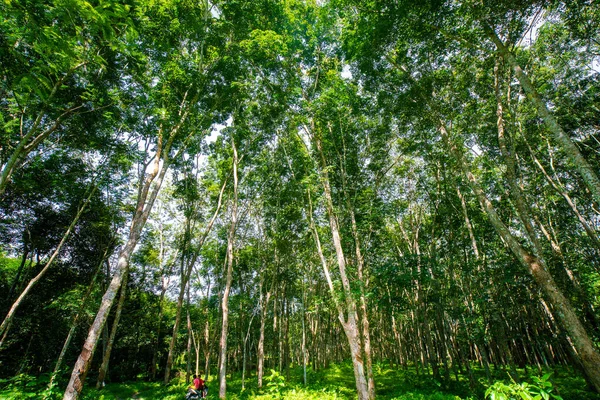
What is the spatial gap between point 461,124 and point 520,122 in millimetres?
3848

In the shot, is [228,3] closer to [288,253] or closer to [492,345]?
[288,253]

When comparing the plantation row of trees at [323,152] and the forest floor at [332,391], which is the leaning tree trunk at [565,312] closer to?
the plantation row of trees at [323,152]

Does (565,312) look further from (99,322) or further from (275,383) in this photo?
(99,322)

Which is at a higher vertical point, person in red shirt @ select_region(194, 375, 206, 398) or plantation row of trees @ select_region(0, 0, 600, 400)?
plantation row of trees @ select_region(0, 0, 600, 400)

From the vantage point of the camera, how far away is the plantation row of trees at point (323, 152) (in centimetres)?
841

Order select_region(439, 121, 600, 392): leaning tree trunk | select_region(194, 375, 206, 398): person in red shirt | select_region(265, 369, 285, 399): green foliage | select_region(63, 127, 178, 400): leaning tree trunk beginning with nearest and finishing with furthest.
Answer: select_region(265, 369, 285, 399): green foliage
select_region(439, 121, 600, 392): leaning tree trunk
select_region(63, 127, 178, 400): leaning tree trunk
select_region(194, 375, 206, 398): person in red shirt

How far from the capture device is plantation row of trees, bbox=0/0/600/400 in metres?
8.41

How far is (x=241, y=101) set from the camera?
14.8 metres

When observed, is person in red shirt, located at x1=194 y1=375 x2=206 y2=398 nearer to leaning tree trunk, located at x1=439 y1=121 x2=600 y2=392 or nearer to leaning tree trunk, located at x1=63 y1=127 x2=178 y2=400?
leaning tree trunk, located at x1=63 y1=127 x2=178 y2=400

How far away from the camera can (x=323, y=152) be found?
13.4 m

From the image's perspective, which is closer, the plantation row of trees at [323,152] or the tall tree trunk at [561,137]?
the tall tree trunk at [561,137]

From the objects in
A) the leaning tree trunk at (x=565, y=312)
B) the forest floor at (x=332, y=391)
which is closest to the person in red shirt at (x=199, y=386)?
the forest floor at (x=332, y=391)

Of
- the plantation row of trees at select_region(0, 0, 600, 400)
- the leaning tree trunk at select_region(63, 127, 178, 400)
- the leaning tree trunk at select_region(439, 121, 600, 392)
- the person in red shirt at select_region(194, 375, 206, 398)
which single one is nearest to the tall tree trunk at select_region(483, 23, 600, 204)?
the plantation row of trees at select_region(0, 0, 600, 400)

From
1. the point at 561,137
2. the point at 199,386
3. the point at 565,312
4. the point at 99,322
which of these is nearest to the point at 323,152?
the point at 561,137
